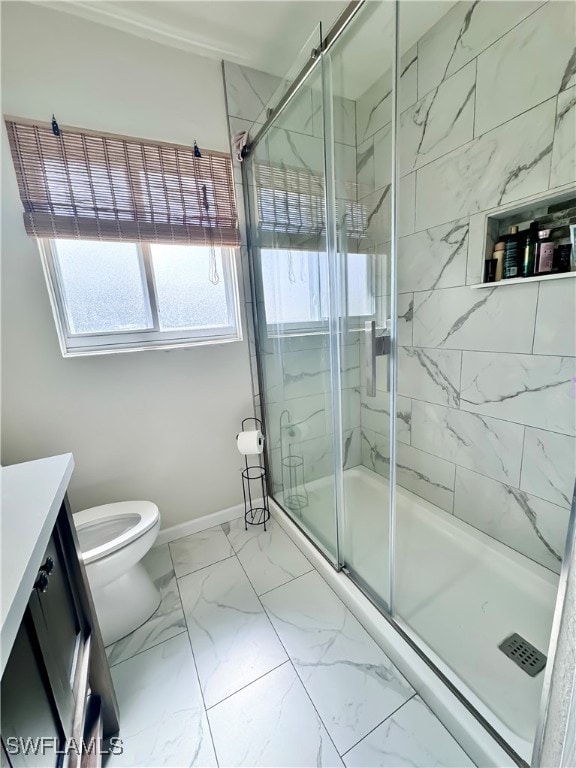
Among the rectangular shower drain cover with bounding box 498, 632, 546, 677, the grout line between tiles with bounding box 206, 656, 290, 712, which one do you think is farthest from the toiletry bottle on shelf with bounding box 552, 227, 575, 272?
the grout line between tiles with bounding box 206, 656, 290, 712

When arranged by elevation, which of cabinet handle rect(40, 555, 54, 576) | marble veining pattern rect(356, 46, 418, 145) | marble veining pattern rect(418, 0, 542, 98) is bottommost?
cabinet handle rect(40, 555, 54, 576)

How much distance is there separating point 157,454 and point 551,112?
7.65 ft

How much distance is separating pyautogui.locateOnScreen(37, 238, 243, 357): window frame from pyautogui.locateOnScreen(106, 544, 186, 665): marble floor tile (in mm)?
1188

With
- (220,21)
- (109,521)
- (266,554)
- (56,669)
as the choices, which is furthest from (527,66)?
(109,521)

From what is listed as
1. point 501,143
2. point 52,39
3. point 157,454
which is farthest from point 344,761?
point 52,39

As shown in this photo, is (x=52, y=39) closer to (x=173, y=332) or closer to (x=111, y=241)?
(x=111, y=241)

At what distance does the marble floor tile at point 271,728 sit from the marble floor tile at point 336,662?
0.04 meters

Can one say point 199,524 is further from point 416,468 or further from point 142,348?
point 416,468

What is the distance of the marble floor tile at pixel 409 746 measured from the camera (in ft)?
2.87

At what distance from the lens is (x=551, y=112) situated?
114 cm

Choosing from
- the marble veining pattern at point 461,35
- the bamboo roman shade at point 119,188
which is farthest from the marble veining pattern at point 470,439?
the marble veining pattern at point 461,35

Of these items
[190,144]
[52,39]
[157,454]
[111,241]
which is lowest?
[157,454]

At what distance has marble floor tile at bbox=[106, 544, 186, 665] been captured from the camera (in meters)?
1.23

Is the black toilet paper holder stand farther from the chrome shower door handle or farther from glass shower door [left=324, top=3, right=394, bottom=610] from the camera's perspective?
the chrome shower door handle
